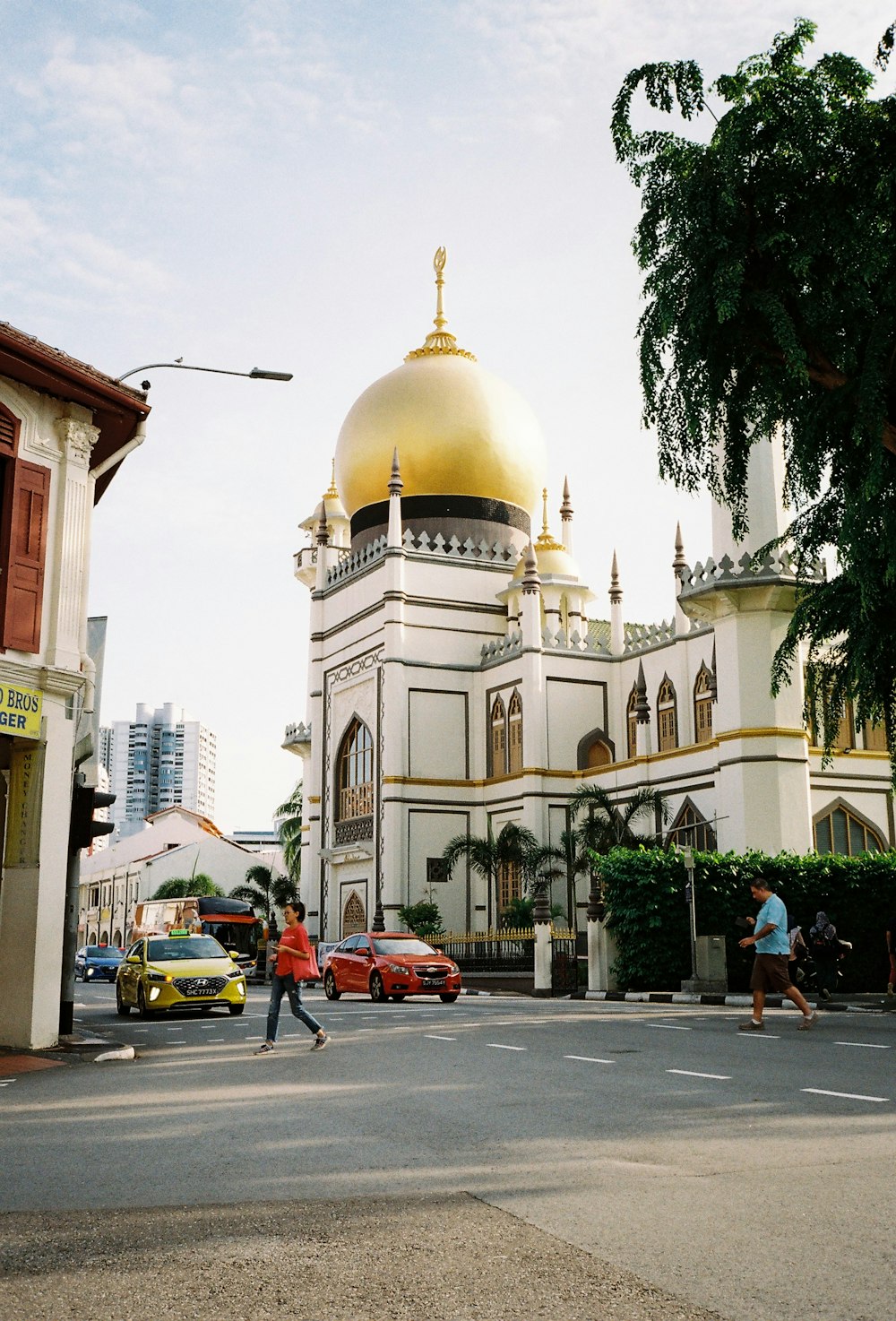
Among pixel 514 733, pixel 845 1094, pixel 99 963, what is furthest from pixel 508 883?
pixel 845 1094

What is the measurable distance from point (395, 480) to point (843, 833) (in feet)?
63.7

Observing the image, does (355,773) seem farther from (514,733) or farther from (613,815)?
(613,815)

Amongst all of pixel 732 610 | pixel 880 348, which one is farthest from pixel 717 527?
pixel 880 348

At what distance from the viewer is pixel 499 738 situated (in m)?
43.4

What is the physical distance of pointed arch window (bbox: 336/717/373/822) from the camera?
44625mm

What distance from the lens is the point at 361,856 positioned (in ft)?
145

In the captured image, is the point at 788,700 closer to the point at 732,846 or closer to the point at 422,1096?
the point at 732,846

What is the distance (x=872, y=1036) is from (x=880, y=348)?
23.9 ft

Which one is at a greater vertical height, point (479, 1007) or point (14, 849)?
point (14, 849)

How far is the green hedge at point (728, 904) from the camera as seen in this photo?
82.5 feet

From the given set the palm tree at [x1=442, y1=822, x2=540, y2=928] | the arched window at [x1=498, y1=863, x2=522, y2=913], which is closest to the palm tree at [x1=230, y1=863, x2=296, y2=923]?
the palm tree at [x1=442, y1=822, x2=540, y2=928]

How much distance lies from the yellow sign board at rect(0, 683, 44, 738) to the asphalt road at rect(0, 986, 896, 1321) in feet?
12.1

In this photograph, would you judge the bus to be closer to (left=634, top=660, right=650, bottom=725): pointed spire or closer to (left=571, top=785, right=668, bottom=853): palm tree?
(left=571, top=785, right=668, bottom=853): palm tree

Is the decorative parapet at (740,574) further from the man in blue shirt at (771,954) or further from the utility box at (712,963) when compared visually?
the man in blue shirt at (771,954)
